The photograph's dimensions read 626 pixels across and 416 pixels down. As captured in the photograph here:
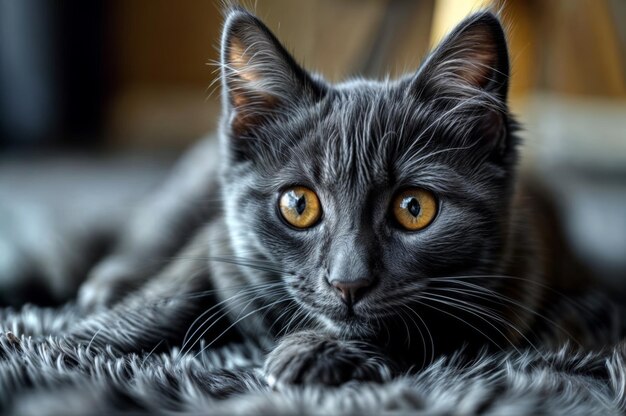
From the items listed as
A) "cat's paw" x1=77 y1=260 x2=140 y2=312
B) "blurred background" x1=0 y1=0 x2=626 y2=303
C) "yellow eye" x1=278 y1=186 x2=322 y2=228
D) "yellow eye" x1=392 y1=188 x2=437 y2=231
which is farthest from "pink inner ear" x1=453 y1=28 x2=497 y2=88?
"cat's paw" x1=77 y1=260 x2=140 y2=312

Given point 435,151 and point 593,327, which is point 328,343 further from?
point 593,327

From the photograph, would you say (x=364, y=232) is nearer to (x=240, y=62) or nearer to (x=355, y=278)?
(x=355, y=278)

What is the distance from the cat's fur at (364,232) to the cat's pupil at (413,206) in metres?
0.03

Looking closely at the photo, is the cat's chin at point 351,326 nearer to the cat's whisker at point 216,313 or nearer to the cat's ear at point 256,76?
the cat's whisker at point 216,313

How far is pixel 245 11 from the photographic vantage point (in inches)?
43.1

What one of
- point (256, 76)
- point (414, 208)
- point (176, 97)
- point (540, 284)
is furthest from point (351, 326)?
point (176, 97)

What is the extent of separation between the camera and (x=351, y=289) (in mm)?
879

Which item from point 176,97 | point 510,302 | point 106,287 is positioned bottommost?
point 106,287

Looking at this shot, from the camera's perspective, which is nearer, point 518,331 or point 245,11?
point 518,331

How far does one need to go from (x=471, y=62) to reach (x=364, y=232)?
0.37 m

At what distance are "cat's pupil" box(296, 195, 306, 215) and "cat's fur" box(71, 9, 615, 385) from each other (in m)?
0.03

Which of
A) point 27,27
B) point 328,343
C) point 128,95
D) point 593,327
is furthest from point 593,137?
point 128,95

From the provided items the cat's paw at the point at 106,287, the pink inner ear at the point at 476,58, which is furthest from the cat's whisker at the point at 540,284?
the cat's paw at the point at 106,287

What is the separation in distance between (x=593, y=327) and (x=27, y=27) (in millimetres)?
2501
